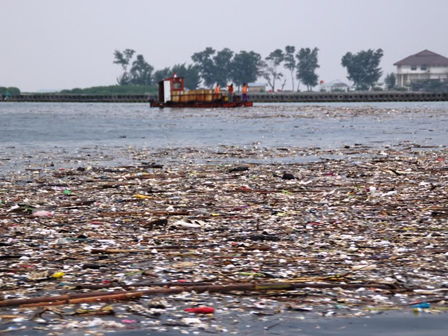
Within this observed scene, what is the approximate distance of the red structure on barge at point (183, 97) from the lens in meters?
91.3

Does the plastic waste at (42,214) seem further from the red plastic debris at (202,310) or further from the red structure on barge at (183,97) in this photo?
the red structure on barge at (183,97)

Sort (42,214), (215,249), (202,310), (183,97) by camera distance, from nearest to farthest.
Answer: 1. (202,310)
2. (215,249)
3. (42,214)
4. (183,97)

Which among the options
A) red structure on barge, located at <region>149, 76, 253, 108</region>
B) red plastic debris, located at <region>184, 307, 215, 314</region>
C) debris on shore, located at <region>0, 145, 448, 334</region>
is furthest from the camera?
red structure on barge, located at <region>149, 76, 253, 108</region>

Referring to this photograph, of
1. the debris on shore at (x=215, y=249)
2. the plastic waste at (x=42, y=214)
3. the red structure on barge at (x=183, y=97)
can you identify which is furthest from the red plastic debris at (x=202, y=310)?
the red structure on barge at (x=183, y=97)

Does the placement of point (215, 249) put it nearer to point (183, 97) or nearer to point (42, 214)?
point (42, 214)

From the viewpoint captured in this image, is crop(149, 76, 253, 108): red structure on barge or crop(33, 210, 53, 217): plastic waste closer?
crop(33, 210, 53, 217): plastic waste

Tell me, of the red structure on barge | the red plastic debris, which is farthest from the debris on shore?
the red structure on barge

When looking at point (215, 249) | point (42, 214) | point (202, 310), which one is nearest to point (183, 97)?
point (42, 214)

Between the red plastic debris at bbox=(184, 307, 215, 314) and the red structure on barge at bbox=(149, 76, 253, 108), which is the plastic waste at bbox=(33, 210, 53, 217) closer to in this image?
the red plastic debris at bbox=(184, 307, 215, 314)

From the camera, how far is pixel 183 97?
3637 inches

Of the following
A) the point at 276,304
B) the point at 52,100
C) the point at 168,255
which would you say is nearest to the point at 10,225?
the point at 168,255

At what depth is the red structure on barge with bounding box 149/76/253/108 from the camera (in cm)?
9131

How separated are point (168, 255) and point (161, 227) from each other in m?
1.79

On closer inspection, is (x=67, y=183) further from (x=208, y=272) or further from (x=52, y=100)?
(x=52, y=100)
